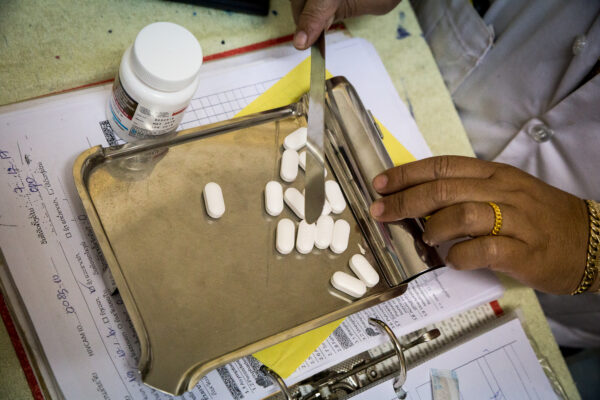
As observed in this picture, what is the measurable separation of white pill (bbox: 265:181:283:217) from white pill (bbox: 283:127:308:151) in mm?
54

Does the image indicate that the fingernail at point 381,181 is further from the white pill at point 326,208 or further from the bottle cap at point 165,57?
the bottle cap at point 165,57

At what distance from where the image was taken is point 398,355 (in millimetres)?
505

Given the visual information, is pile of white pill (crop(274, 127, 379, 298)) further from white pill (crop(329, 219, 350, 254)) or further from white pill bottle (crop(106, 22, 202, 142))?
white pill bottle (crop(106, 22, 202, 142))

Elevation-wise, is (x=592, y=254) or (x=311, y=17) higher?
(x=311, y=17)

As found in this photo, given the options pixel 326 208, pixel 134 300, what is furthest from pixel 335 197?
pixel 134 300

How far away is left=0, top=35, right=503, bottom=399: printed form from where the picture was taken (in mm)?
439

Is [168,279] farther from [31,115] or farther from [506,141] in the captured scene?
[506,141]

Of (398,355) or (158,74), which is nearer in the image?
(158,74)

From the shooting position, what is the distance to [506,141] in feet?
2.37

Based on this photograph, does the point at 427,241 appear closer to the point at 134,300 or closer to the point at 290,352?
the point at 290,352

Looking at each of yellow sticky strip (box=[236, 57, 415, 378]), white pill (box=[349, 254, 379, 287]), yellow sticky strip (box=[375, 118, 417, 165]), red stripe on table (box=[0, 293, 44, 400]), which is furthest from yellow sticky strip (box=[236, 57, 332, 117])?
red stripe on table (box=[0, 293, 44, 400])

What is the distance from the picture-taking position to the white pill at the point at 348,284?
19.0 inches

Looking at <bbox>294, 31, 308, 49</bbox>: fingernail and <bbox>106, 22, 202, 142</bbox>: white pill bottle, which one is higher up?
<bbox>294, 31, 308, 49</bbox>: fingernail

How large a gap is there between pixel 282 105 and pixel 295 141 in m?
0.09
